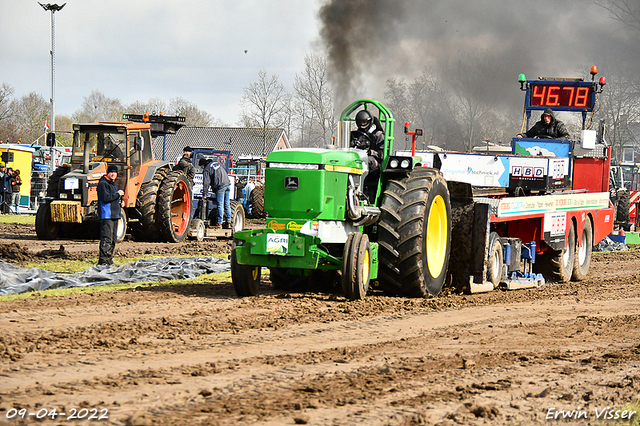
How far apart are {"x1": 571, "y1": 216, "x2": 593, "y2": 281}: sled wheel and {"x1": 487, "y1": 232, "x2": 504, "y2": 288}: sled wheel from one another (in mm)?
2825

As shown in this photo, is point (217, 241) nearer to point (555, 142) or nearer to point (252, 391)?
point (555, 142)

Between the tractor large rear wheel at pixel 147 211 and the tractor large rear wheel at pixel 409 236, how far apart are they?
8.19 m

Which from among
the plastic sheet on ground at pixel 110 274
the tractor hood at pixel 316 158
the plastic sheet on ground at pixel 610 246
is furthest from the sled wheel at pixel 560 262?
the plastic sheet on ground at pixel 610 246

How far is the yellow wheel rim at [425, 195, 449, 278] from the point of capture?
920 centimetres

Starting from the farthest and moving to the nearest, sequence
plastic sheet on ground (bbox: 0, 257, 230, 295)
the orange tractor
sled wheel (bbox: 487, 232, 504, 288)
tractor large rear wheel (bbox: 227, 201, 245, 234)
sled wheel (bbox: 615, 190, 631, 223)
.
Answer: sled wheel (bbox: 615, 190, 631, 223) → tractor large rear wheel (bbox: 227, 201, 245, 234) → the orange tractor → sled wheel (bbox: 487, 232, 504, 288) → plastic sheet on ground (bbox: 0, 257, 230, 295)

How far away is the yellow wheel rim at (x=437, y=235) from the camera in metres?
9.20

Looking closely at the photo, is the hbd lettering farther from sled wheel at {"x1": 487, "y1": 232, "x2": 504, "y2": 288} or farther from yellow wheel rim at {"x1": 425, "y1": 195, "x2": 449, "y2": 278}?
sled wheel at {"x1": 487, "y1": 232, "x2": 504, "y2": 288}

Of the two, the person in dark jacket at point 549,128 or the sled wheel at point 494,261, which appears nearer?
the sled wheel at point 494,261

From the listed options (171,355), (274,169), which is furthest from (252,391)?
(274,169)

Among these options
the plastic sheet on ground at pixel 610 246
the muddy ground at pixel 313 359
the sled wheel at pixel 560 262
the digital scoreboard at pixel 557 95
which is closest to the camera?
the muddy ground at pixel 313 359

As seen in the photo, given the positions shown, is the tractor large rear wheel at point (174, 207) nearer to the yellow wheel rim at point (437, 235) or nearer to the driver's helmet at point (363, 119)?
the driver's helmet at point (363, 119)

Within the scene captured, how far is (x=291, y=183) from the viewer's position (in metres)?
8.34

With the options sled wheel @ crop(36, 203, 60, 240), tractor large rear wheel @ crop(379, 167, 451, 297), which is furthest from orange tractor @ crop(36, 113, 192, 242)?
tractor large rear wheel @ crop(379, 167, 451, 297)

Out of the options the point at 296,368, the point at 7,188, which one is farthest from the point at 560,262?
the point at 7,188
